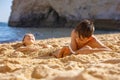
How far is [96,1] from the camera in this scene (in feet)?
92.4

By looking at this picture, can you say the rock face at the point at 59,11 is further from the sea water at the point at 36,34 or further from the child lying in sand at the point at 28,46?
the child lying in sand at the point at 28,46

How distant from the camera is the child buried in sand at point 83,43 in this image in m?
4.26

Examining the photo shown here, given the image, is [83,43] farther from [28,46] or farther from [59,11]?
[59,11]

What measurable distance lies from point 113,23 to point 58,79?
80.0 ft

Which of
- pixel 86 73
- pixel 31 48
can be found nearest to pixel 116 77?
pixel 86 73

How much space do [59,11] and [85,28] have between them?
2766 centimetres

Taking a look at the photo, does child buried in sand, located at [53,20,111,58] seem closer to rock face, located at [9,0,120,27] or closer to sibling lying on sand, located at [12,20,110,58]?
sibling lying on sand, located at [12,20,110,58]

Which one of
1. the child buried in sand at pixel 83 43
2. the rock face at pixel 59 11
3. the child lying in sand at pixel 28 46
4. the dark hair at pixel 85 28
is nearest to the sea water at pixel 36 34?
the rock face at pixel 59 11

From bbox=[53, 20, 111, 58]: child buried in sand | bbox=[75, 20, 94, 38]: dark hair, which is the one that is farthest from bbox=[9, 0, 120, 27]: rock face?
bbox=[75, 20, 94, 38]: dark hair

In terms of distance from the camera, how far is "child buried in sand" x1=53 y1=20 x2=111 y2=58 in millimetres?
4262

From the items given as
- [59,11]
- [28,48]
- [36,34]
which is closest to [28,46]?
[28,48]

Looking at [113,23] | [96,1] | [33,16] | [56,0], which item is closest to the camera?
[113,23]

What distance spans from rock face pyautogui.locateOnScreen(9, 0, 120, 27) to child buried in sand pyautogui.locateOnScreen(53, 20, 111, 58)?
21.4m

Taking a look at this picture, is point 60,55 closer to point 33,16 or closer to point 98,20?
point 98,20
